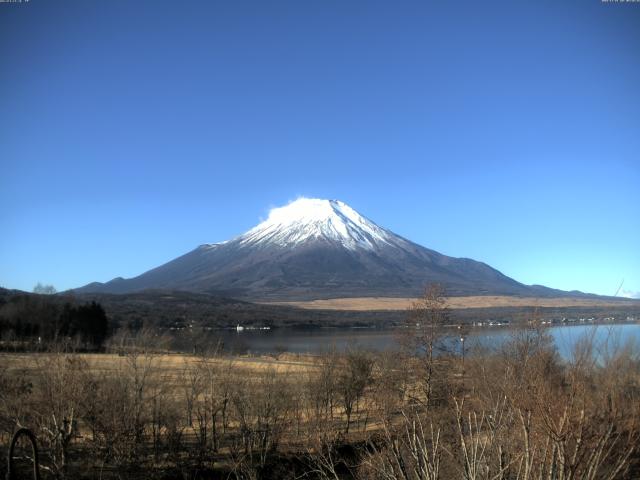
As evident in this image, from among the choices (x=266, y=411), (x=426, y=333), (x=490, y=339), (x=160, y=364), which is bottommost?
(x=266, y=411)

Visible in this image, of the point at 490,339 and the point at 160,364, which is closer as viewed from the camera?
the point at 160,364

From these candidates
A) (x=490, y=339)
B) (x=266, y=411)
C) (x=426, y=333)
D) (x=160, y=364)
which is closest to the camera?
(x=266, y=411)

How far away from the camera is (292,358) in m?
58.1

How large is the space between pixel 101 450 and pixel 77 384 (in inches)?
79.5

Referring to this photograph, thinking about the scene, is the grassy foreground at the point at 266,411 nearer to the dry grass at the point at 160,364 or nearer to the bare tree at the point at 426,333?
the bare tree at the point at 426,333

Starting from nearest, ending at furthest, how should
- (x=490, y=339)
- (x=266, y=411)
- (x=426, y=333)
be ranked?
1. (x=266, y=411)
2. (x=426, y=333)
3. (x=490, y=339)

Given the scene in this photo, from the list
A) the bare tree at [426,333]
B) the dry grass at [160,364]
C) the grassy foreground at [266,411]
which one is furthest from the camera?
the bare tree at [426,333]

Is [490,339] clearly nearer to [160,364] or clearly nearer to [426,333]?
[426,333]

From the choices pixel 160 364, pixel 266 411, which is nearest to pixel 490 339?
pixel 160 364

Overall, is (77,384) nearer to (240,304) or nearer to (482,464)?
(482,464)

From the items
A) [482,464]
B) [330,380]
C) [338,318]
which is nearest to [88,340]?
[330,380]

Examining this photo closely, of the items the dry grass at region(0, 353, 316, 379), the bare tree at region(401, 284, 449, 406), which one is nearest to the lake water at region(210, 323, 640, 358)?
the bare tree at region(401, 284, 449, 406)

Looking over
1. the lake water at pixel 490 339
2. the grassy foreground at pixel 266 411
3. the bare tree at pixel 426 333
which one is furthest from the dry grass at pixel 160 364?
the bare tree at pixel 426 333

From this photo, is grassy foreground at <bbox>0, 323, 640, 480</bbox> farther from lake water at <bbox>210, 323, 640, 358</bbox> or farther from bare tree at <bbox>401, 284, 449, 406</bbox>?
lake water at <bbox>210, 323, 640, 358</bbox>
